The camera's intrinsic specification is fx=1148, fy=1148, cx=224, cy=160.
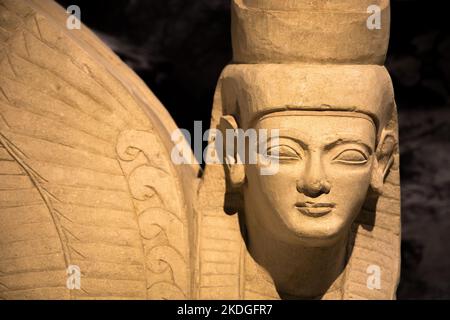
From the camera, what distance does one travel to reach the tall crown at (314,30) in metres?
3.50

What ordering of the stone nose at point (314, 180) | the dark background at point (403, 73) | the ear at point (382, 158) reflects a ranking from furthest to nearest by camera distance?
1. the dark background at point (403, 73)
2. the ear at point (382, 158)
3. the stone nose at point (314, 180)

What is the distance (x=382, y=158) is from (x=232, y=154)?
1.61 ft

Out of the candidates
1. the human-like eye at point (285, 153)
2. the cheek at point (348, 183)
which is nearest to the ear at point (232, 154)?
the human-like eye at point (285, 153)

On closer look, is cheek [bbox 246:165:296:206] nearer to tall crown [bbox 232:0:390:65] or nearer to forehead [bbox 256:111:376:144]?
forehead [bbox 256:111:376:144]

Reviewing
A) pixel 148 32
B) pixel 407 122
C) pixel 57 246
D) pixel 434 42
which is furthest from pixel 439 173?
pixel 57 246

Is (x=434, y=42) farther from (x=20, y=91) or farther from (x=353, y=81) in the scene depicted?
(x=20, y=91)

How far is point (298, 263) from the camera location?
12.3 feet

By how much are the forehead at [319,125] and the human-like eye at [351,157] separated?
0.14ft

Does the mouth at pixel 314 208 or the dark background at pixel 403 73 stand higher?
the dark background at pixel 403 73

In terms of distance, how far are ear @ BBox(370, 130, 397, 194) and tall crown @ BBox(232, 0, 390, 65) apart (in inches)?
10.8

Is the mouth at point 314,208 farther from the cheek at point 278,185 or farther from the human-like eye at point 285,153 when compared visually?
the human-like eye at point 285,153

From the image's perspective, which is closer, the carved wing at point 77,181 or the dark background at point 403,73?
the carved wing at point 77,181

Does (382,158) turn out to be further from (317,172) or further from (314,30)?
(314,30)

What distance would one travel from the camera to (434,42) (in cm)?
504
